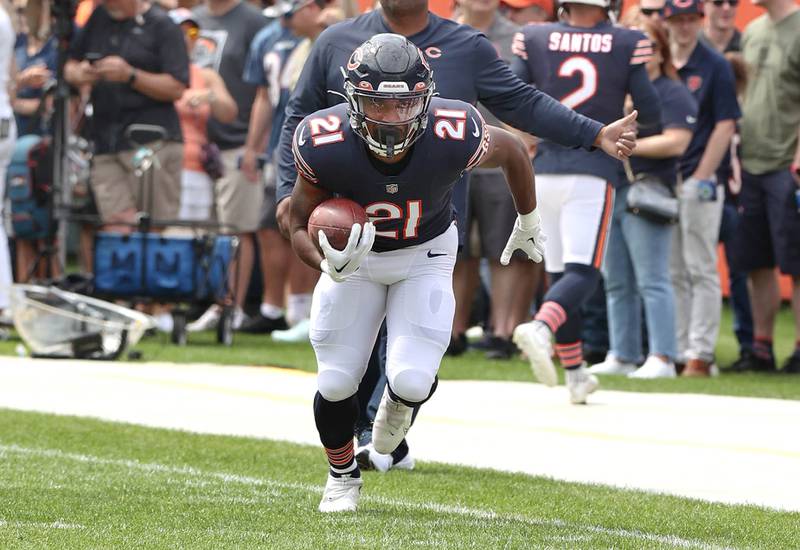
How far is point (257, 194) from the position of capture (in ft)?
40.6

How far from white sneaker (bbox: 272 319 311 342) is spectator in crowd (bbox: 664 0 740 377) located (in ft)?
9.63

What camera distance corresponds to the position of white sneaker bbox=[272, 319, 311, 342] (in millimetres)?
11383

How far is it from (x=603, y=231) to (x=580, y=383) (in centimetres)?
76

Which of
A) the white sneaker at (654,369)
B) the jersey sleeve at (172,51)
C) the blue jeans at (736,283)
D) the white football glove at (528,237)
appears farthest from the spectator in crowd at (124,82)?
the white football glove at (528,237)

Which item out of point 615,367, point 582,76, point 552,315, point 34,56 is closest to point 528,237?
point 552,315

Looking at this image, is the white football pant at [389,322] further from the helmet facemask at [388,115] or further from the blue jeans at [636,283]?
the blue jeans at [636,283]

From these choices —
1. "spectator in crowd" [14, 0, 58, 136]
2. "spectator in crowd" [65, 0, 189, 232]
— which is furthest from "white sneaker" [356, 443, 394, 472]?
"spectator in crowd" [14, 0, 58, 136]

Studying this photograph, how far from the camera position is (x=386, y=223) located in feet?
16.7

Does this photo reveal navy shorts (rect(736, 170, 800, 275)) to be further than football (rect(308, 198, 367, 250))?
→ Yes

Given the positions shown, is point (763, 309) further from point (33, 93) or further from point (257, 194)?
point (33, 93)

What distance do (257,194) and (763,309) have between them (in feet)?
14.0

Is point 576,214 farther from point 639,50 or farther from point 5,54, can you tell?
point 5,54

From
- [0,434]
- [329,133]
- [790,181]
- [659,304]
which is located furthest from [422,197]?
[790,181]

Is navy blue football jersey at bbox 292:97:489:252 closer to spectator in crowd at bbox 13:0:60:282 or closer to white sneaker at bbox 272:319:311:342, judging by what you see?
white sneaker at bbox 272:319:311:342
